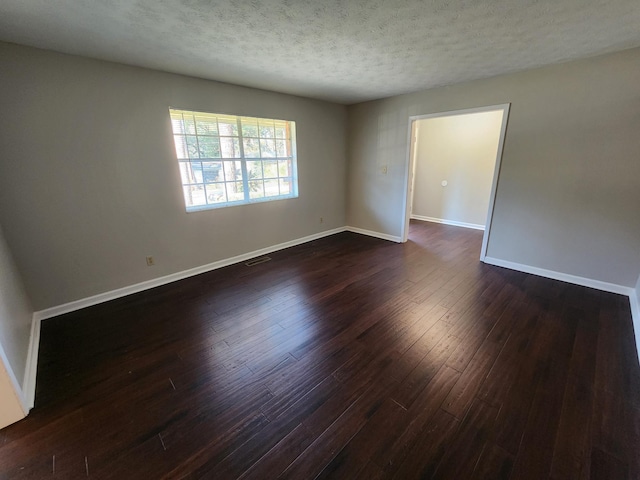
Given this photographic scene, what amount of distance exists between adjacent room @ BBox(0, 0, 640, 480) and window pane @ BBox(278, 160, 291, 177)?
1.0 inches

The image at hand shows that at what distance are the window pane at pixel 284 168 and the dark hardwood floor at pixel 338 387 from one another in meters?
2.06

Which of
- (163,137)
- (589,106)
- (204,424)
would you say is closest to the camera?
(204,424)

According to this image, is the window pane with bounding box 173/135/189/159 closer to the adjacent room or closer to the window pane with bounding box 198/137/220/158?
the adjacent room

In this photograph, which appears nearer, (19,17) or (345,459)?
(345,459)

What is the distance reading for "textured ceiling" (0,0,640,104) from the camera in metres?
1.71

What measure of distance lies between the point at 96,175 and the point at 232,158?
1.51 meters

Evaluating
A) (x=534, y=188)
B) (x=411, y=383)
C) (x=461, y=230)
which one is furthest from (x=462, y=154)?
(x=411, y=383)

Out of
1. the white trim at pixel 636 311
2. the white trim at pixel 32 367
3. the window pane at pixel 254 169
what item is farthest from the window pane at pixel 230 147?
the white trim at pixel 636 311

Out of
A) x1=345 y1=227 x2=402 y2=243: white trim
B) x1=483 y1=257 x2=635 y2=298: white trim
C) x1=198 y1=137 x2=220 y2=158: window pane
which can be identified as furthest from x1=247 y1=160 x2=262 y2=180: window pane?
x1=483 y1=257 x2=635 y2=298: white trim

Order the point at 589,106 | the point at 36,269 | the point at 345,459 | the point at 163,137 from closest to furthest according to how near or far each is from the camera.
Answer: the point at 345,459, the point at 36,269, the point at 589,106, the point at 163,137

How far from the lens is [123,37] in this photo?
6.78ft

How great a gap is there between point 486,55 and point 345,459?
344 cm

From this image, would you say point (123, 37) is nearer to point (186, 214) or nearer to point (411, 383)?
point (186, 214)

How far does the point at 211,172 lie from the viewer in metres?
3.50
